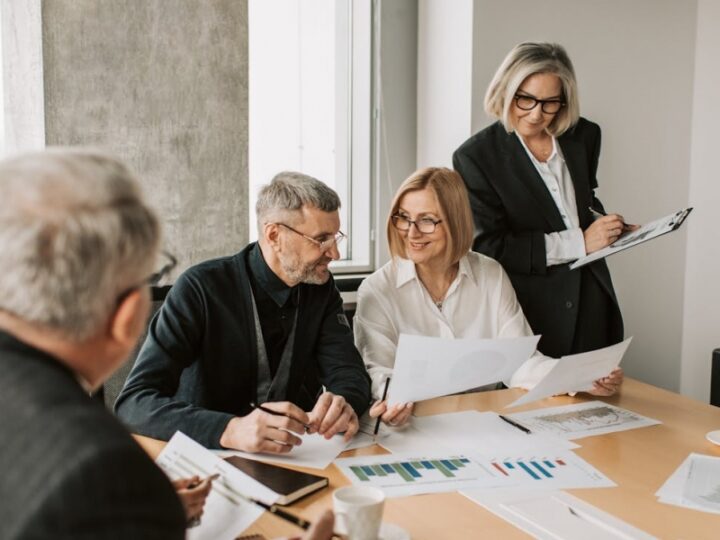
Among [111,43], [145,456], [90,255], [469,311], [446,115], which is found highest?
[111,43]

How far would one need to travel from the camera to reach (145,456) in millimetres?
Result: 696

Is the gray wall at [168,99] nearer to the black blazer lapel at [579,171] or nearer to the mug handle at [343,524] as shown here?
the black blazer lapel at [579,171]

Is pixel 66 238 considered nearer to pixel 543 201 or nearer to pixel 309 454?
pixel 309 454

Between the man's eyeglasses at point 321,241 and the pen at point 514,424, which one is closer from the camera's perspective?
the pen at point 514,424

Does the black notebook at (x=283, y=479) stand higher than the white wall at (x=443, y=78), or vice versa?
the white wall at (x=443, y=78)

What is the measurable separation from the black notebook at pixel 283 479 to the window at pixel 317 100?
1.78 meters

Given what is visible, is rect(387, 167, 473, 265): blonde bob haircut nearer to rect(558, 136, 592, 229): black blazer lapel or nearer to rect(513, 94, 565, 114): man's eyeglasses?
rect(513, 94, 565, 114): man's eyeglasses

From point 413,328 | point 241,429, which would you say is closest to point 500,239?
point 413,328

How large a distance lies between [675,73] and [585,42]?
0.62 m

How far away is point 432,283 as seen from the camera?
236cm

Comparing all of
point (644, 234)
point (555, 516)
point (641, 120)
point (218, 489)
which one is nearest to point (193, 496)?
point (218, 489)

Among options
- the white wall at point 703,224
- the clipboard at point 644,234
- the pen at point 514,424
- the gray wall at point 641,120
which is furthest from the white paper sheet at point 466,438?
the white wall at point 703,224

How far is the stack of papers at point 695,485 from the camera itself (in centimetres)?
134

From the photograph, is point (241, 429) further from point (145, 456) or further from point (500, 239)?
point (500, 239)
